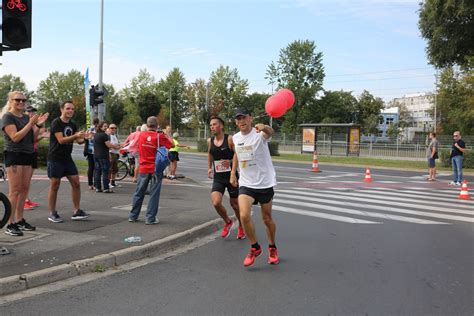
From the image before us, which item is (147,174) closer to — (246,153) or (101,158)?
(246,153)

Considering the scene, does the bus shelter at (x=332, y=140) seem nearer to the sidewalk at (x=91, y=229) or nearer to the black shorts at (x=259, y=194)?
the sidewalk at (x=91, y=229)

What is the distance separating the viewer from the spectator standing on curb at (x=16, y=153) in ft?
20.5

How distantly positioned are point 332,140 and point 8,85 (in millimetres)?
98969

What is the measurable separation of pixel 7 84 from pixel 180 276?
123232mm

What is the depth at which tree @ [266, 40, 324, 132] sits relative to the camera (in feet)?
255

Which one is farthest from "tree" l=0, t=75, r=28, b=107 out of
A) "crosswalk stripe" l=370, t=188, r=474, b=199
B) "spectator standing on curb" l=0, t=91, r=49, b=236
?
"spectator standing on curb" l=0, t=91, r=49, b=236

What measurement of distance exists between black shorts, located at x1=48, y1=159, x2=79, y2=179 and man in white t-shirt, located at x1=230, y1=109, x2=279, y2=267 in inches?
123

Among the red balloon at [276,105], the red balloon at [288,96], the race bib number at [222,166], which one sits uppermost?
the red balloon at [288,96]

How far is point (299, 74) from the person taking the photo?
78125mm

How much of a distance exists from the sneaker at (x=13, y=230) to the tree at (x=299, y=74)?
72.4 m

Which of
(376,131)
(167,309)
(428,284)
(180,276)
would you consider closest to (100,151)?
(180,276)

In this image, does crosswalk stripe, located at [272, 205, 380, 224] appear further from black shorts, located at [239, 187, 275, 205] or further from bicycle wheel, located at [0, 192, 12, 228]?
bicycle wheel, located at [0, 192, 12, 228]

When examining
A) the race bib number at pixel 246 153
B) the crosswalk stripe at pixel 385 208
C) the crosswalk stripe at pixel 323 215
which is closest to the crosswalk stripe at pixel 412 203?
the crosswalk stripe at pixel 385 208

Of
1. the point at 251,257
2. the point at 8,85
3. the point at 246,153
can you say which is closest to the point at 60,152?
the point at 246,153
